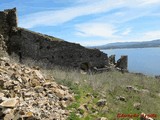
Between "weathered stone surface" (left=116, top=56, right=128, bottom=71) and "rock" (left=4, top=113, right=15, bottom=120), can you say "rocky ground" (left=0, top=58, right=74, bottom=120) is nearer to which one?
"rock" (left=4, top=113, right=15, bottom=120)

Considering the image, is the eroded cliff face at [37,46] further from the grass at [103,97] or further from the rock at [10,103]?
the rock at [10,103]

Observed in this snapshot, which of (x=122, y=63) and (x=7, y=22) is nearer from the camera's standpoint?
(x=7, y=22)

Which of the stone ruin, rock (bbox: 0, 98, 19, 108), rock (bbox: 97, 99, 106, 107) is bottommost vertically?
rock (bbox: 97, 99, 106, 107)

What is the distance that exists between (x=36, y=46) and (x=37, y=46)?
7 centimetres

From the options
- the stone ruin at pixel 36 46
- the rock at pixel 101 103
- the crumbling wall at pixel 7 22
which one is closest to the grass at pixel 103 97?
the rock at pixel 101 103

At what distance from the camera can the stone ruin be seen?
23.5 meters

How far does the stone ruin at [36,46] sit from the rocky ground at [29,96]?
10.7 meters

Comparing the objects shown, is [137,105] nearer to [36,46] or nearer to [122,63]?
[36,46]

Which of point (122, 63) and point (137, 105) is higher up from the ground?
point (122, 63)

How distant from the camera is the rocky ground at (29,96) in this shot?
968 centimetres

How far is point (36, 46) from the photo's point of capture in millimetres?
23828

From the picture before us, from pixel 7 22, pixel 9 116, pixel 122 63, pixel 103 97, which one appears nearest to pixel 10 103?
pixel 9 116

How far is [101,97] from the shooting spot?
12.9 metres

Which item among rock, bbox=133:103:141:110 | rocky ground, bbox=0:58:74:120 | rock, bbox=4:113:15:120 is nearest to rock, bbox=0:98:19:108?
rocky ground, bbox=0:58:74:120
